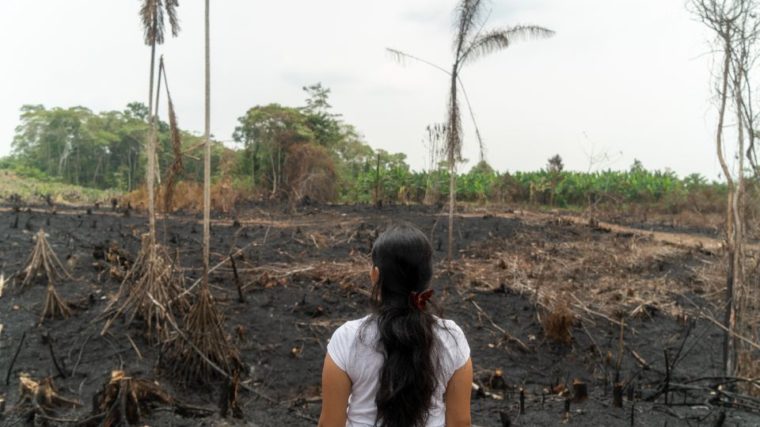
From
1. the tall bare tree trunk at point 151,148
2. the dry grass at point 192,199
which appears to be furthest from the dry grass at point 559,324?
the dry grass at point 192,199

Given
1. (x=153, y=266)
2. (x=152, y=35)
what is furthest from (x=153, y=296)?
(x=152, y=35)

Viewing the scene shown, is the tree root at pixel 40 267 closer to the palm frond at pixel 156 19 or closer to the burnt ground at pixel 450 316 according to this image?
the burnt ground at pixel 450 316

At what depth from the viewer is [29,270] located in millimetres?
7340

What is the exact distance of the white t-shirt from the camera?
2.08m

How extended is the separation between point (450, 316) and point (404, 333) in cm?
624

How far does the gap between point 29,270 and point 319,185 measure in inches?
601

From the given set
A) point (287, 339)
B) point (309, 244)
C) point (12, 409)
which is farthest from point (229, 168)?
point (12, 409)

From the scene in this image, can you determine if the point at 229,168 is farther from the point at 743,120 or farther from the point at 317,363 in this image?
the point at 743,120

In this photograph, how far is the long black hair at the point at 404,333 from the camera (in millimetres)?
2068

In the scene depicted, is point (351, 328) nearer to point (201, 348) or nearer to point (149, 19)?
point (201, 348)

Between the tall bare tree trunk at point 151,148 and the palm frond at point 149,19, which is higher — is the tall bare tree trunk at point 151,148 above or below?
below

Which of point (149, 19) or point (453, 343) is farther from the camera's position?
point (149, 19)

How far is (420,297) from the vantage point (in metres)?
2.10

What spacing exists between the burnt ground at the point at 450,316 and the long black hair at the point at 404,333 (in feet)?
9.01
